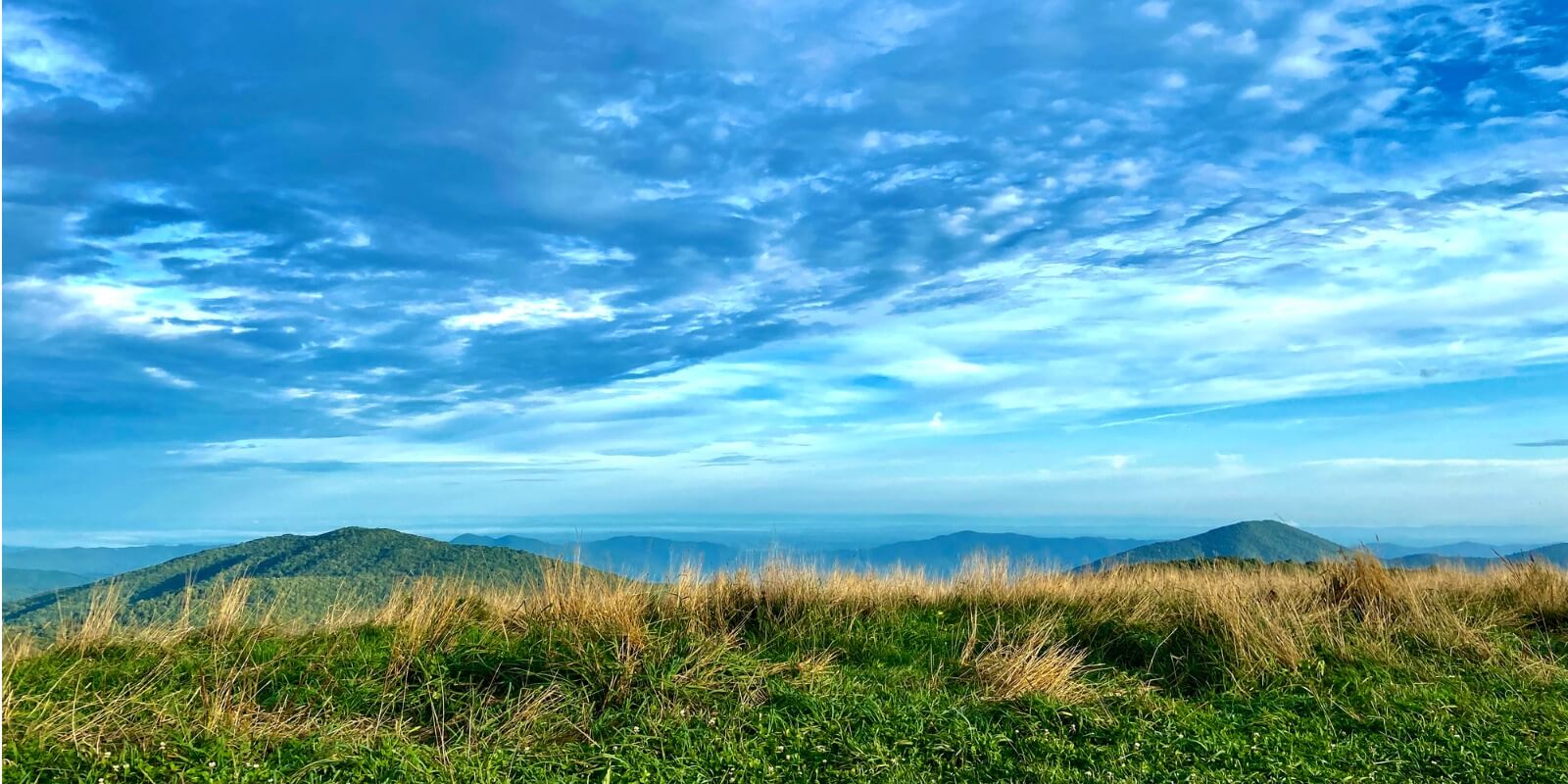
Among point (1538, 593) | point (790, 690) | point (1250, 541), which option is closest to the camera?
point (790, 690)

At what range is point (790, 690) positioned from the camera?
7863 mm

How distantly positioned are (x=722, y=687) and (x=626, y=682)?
0.78 m

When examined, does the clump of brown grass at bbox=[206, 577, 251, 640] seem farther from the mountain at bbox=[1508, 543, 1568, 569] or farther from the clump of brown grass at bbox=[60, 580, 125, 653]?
the mountain at bbox=[1508, 543, 1568, 569]

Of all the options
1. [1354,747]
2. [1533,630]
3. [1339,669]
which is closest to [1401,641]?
[1339,669]

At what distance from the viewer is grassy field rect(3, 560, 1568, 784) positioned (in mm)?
6672

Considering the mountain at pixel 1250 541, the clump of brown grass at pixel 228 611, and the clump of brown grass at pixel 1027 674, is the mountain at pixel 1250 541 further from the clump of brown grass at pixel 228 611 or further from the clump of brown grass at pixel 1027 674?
the clump of brown grass at pixel 228 611

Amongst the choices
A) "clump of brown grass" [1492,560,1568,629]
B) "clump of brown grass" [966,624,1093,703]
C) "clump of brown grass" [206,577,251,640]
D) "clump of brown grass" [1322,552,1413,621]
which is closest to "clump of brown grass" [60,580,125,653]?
"clump of brown grass" [206,577,251,640]

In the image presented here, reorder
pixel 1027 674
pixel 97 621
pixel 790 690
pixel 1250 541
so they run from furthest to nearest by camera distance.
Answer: pixel 1250 541, pixel 97 621, pixel 1027 674, pixel 790 690

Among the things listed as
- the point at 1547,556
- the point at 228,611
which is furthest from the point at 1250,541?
the point at 228,611

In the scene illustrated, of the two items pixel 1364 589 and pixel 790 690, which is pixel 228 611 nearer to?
pixel 790 690

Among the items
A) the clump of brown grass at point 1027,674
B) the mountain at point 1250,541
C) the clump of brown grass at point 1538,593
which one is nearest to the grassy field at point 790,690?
the clump of brown grass at point 1027,674

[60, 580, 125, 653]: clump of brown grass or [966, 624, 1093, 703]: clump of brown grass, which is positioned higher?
[60, 580, 125, 653]: clump of brown grass

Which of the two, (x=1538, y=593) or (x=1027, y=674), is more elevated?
(x=1538, y=593)

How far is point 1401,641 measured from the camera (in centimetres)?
1050
